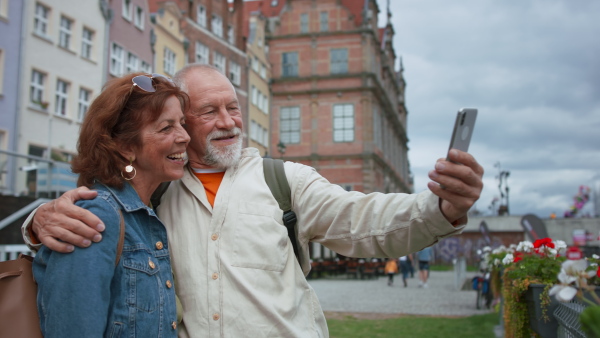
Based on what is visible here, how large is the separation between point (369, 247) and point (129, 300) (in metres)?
0.93

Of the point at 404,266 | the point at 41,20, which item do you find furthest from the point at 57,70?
the point at 404,266

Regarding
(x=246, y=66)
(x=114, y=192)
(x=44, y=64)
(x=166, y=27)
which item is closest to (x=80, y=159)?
(x=114, y=192)

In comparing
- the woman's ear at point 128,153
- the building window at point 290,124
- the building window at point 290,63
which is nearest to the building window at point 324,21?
the building window at point 290,63

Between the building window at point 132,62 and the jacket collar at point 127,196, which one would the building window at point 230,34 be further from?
the jacket collar at point 127,196

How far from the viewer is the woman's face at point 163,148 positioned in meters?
2.38

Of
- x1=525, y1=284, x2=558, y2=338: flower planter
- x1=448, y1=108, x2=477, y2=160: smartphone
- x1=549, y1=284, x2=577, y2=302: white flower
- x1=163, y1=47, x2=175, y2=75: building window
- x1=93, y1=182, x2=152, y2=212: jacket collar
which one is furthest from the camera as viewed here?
x1=163, y1=47, x2=175, y2=75: building window

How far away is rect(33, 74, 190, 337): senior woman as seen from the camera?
1924mm

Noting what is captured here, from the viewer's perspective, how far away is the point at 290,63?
46281mm

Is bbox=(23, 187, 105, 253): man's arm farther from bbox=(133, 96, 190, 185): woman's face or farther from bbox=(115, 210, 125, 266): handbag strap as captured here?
bbox=(133, 96, 190, 185): woman's face

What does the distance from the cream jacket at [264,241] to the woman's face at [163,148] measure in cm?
26

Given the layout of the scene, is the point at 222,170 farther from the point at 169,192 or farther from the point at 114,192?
the point at 114,192

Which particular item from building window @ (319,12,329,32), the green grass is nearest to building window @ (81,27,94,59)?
the green grass

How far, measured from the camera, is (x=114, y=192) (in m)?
2.24

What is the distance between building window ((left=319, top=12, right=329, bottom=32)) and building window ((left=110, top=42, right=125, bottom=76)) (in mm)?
22662
